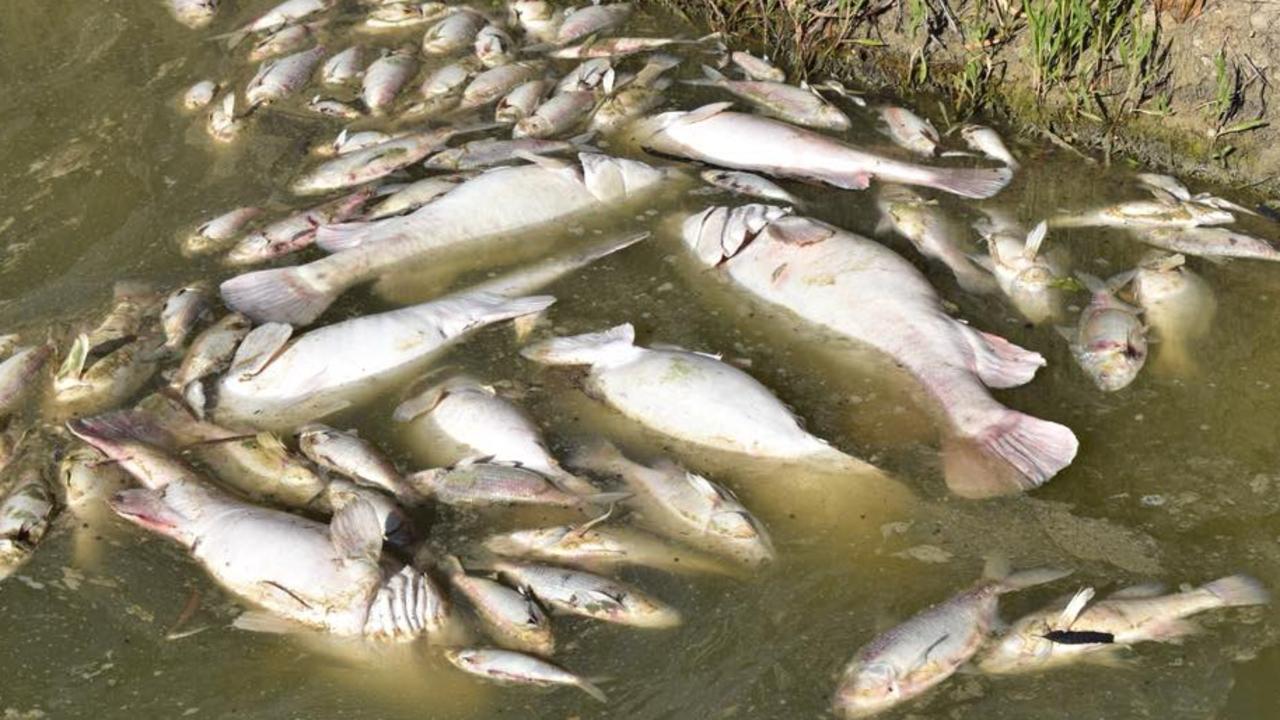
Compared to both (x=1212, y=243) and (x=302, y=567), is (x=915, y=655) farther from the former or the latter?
(x=1212, y=243)

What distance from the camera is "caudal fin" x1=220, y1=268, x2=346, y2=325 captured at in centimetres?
600

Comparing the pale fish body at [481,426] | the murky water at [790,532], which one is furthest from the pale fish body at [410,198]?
the pale fish body at [481,426]

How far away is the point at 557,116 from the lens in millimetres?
7344

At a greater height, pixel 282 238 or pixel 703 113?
pixel 703 113

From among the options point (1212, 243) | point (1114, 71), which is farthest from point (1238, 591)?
point (1114, 71)

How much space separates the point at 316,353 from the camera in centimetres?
566

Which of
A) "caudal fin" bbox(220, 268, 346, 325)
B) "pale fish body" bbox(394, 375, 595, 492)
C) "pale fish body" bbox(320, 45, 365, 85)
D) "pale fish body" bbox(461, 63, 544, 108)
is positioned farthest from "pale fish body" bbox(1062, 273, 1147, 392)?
"pale fish body" bbox(320, 45, 365, 85)

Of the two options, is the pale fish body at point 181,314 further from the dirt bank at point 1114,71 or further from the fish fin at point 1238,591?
the fish fin at point 1238,591

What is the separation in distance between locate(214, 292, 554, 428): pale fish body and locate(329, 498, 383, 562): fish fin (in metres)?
0.88

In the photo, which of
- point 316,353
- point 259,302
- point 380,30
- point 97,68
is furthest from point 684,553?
point 97,68

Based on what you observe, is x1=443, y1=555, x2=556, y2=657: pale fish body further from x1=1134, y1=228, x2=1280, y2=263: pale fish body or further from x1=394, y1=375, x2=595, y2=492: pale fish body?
x1=1134, y1=228, x2=1280, y2=263: pale fish body

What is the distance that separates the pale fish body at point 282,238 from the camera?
21.2 feet

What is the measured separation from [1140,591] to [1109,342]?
1250 mm

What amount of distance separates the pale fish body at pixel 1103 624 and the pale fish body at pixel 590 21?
4.77 meters
